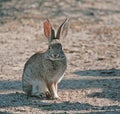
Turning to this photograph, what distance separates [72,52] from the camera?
44.0 ft

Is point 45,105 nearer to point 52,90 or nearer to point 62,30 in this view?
point 52,90

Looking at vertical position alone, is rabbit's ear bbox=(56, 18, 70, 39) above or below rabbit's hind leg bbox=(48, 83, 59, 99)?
above

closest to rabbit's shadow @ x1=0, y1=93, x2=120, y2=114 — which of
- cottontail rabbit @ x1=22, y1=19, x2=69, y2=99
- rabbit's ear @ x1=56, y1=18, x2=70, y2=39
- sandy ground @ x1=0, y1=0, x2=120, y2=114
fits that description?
sandy ground @ x1=0, y1=0, x2=120, y2=114

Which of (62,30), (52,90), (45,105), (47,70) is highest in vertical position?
(62,30)

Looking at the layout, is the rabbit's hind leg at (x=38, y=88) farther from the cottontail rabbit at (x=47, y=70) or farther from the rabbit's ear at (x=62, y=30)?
the rabbit's ear at (x=62, y=30)

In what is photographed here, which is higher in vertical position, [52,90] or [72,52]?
[52,90]

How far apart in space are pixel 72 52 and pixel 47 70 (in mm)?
4055

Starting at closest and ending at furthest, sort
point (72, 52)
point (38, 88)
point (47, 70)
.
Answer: point (47, 70), point (38, 88), point (72, 52)

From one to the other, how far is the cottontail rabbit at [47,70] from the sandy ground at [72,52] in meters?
0.18

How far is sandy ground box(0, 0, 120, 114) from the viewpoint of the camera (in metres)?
9.16

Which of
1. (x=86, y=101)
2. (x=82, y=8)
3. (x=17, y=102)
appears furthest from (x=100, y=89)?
(x=82, y=8)

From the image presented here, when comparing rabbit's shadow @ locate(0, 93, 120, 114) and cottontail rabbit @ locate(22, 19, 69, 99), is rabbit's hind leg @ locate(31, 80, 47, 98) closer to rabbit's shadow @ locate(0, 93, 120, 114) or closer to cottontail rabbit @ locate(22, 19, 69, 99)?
cottontail rabbit @ locate(22, 19, 69, 99)

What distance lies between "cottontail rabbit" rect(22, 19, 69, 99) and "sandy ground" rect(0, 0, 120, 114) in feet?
0.60

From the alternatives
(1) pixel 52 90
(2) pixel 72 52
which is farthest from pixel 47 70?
(2) pixel 72 52
